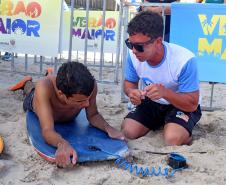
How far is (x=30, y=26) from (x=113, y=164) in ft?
10.2

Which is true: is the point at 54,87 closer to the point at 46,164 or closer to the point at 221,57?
the point at 46,164

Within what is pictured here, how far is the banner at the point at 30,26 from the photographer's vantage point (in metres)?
5.43

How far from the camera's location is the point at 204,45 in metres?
4.42

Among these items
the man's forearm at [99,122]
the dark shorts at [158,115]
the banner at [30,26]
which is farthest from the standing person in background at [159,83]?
the banner at [30,26]

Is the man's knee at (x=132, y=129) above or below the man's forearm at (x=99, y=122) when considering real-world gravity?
below

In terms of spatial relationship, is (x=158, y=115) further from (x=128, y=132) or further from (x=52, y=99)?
(x=52, y=99)

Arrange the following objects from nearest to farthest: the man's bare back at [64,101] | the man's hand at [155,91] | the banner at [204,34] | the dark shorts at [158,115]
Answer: the man's bare back at [64,101] → the man's hand at [155,91] → the dark shorts at [158,115] → the banner at [204,34]

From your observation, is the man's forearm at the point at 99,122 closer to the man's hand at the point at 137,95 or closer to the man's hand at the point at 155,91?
the man's hand at the point at 137,95

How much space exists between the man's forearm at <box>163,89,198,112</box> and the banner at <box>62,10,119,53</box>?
4.15 m

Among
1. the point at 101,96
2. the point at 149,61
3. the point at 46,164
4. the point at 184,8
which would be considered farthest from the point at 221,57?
the point at 46,164

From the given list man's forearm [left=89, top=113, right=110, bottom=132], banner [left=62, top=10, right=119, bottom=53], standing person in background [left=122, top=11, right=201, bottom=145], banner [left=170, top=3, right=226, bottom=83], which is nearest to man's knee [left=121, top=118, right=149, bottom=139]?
standing person in background [left=122, top=11, right=201, bottom=145]

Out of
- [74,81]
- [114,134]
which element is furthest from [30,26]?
[74,81]

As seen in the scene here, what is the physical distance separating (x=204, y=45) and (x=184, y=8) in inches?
17.0

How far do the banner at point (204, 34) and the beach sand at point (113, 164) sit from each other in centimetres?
53
